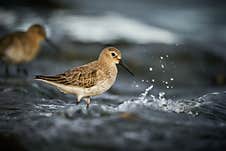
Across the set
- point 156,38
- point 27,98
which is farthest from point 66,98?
point 156,38

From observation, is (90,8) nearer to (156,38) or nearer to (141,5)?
(141,5)

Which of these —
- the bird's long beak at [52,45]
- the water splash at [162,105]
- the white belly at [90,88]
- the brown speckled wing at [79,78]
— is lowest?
Answer: the water splash at [162,105]

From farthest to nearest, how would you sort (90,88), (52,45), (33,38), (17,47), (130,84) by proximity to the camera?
(52,45)
(33,38)
(130,84)
(17,47)
(90,88)

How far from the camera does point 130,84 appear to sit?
1227 cm

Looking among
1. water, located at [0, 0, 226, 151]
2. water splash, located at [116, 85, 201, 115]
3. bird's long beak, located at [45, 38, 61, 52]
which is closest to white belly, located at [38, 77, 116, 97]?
water, located at [0, 0, 226, 151]

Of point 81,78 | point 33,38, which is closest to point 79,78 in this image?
point 81,78

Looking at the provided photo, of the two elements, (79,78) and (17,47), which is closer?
(79,78)

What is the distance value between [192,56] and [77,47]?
9.80ft

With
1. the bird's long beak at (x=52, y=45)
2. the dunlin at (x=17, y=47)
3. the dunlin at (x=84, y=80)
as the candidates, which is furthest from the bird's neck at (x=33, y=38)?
the dunlin at (x=84, y=80)

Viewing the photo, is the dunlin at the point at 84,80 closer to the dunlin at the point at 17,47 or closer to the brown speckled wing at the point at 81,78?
the brown speckled wing at the point at 81,78

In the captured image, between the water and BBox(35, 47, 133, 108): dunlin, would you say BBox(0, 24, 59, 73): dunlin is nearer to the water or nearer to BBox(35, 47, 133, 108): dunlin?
the water

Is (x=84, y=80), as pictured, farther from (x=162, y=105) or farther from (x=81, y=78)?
(x=162, y=105)

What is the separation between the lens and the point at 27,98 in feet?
31.8

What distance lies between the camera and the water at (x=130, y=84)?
6820 millimetres
